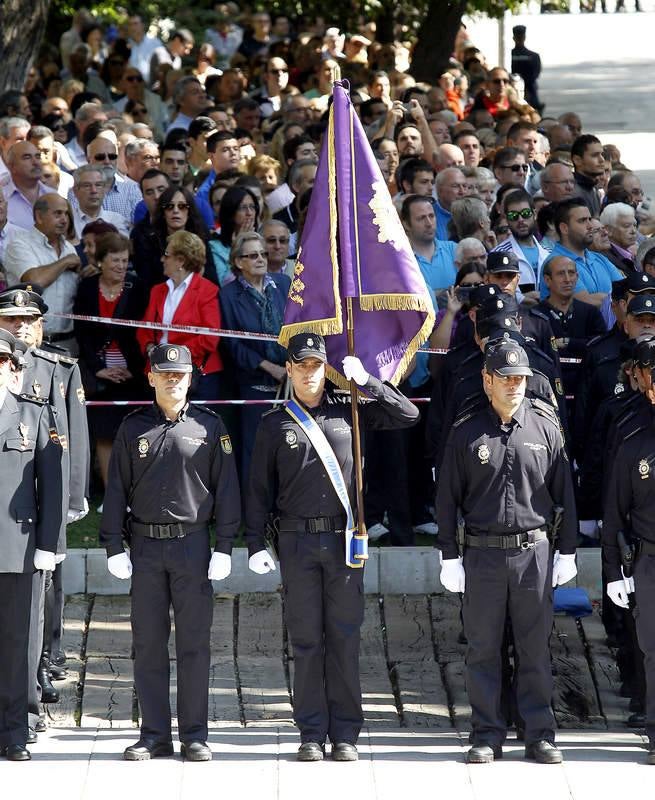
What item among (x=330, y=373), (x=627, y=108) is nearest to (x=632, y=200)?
(x=330, y=373)

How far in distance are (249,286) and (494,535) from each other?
11.7 feet

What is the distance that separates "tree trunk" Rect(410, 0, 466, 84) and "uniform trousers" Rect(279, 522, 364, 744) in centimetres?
1519

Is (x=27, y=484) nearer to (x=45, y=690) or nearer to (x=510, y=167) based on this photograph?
(x=45, y=690)

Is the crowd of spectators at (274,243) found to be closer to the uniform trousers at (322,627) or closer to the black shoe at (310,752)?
the uniform trousers at (322,627)

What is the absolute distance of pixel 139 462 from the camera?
8148 mm

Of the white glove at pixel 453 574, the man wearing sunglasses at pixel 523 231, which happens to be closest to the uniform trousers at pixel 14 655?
the white glove at pixel 453 574

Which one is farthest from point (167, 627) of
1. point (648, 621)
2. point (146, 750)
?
point (648, 621)

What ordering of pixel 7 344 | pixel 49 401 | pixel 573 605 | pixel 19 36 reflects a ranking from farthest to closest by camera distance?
pixel 19 36 → pixel 573 605 → pixel 49 401 → pixel 7 344

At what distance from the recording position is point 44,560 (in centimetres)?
812

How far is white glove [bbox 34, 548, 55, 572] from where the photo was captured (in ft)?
26.7

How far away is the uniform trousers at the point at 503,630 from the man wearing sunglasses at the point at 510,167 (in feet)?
19.6

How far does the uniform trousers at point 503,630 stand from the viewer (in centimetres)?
812

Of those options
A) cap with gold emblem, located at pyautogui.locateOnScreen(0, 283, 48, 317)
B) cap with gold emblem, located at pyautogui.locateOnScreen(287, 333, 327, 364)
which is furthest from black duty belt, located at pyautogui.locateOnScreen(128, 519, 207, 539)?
cap with gold emblem, located at pyautogui.locateOnScreen(0, 283, 48, 317)

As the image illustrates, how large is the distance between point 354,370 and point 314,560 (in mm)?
953
